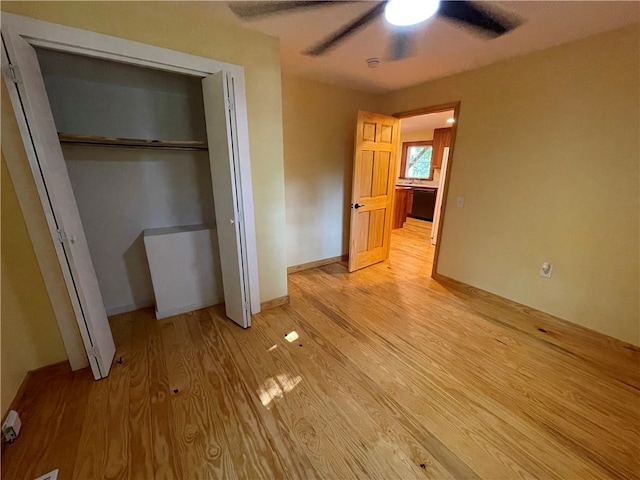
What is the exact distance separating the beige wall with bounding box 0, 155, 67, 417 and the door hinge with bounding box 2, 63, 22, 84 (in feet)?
1.40

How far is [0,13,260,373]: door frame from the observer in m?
1.28

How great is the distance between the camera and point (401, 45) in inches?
81.9

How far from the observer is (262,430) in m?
1.37

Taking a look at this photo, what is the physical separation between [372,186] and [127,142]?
2.57 metres

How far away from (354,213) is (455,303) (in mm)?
1511

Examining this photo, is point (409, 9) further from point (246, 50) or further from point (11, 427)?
point (11, 427)

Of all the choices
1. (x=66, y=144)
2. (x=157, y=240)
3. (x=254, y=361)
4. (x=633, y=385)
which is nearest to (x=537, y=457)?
(x=633, y=385)

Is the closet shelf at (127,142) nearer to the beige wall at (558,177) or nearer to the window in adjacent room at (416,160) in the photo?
the beige wall at (558,177)

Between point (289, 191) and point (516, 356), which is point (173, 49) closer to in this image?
point (289, 191)

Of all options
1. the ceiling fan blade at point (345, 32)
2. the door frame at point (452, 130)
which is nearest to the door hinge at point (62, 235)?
the ceiling fan blade at point (345, 32)

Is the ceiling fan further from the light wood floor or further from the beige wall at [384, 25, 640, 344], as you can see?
the light wood floor

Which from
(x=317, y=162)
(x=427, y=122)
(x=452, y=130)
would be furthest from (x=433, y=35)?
(x=427, y=122)

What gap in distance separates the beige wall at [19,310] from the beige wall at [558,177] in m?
3.58

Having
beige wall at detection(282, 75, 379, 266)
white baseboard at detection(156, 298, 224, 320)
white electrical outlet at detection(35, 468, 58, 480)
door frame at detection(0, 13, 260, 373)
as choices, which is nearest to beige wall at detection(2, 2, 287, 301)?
door frame at detection(0, 13, 260, 373)
